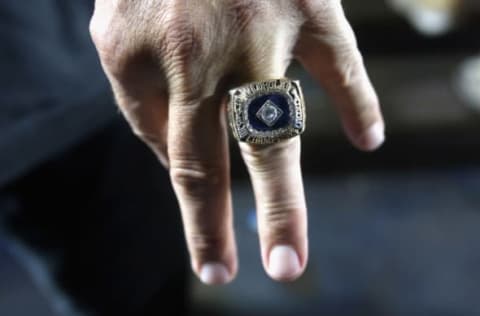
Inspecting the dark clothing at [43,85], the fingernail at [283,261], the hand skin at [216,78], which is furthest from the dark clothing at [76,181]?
the fingernail at [283,261]

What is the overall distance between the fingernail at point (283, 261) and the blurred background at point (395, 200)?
0.50m

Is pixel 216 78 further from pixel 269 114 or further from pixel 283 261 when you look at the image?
pixel 283 261

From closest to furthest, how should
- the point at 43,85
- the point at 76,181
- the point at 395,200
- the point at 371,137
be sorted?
the point at 371,137, the point at 43,85, the point at 76,181, the point at 395,200

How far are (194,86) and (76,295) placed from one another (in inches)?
27.0

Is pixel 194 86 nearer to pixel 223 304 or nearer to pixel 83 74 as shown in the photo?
pixel 83 74

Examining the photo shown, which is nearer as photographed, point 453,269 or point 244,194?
point 244,194

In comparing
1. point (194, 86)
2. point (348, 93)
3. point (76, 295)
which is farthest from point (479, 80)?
point (194, 86)

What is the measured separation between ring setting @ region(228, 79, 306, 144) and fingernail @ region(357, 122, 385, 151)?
0.14 metres

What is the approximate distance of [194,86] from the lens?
0.40m

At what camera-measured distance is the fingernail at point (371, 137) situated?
0.54 metres

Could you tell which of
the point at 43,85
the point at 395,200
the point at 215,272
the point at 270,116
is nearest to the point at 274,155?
the point at 270,116

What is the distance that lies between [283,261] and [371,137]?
17 cm

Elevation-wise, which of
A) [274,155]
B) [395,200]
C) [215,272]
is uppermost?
[274,155]

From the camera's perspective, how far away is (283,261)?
1.45ft
